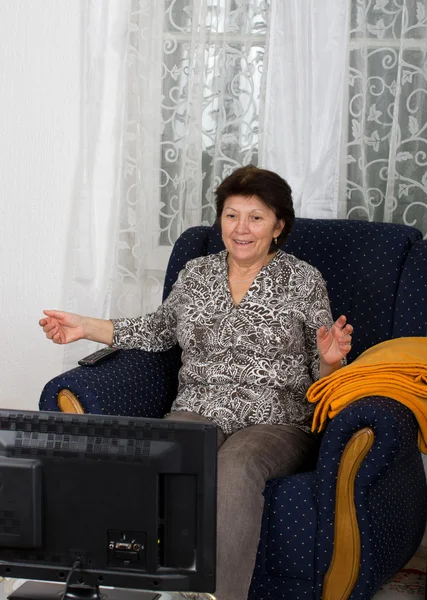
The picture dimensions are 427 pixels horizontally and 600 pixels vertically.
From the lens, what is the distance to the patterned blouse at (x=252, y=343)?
2424mm

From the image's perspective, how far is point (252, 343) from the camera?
2.44 m

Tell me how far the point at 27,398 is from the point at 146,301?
2.07ft

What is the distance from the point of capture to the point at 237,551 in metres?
2.05

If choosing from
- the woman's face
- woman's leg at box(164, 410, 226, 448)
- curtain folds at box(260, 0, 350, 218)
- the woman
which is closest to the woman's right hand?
the woman

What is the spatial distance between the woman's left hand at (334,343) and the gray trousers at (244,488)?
24cm

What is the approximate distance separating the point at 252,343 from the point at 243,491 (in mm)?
461

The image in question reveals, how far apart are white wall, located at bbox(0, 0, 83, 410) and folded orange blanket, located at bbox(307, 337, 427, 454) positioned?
1.31 metres

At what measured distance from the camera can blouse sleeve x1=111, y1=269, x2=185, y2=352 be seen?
2578 mm

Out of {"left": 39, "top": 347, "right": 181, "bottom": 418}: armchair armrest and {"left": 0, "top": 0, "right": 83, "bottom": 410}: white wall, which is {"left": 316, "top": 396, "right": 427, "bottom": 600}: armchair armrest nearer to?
{"left": 39, "top": 347, "right": 181, "bottom": 418}: armchair armrest

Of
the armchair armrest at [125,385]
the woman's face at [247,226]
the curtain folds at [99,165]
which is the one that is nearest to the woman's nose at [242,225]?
the woman's face at [247,226]

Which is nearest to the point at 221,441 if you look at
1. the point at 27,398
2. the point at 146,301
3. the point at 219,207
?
the point at 219,207

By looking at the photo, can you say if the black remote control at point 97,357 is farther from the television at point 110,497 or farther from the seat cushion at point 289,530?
the television at point 110,497

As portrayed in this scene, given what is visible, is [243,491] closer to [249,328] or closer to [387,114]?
[249,328]

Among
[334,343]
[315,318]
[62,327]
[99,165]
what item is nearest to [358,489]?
[334,343]
